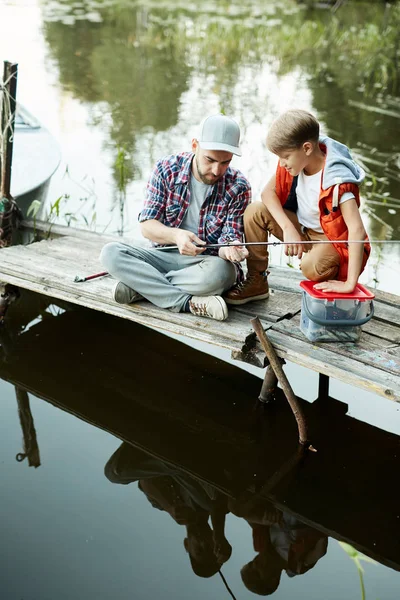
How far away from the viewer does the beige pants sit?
3.10 metres

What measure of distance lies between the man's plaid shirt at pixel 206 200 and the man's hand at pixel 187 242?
0.16 m

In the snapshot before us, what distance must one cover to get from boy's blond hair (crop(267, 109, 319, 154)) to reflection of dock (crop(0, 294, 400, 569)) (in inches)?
53.1

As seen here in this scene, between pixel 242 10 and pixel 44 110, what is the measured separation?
34.0 feet

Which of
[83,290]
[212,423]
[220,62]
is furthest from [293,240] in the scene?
[220,62]

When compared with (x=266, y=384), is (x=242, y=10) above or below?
above

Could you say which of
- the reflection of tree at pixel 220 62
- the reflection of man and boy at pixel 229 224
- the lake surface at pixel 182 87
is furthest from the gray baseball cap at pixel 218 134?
the reflection of tree at pixel 220 62

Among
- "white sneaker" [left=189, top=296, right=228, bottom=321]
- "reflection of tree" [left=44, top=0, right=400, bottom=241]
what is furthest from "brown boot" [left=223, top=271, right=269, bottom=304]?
"reflection of tree" [left=44, top=0, right=400, bottom=241]

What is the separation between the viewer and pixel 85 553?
264 centimetres

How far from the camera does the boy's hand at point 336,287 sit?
301 centimetres

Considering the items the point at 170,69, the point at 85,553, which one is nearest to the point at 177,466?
the point at 85,553

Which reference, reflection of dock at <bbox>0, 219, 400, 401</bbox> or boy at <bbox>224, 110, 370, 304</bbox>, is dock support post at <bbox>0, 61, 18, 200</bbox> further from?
boy at <bbox>224, 110, 370, 304</bbox>

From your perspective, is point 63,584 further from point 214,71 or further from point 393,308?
point 214,71

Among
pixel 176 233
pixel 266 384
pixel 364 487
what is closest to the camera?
pixel 364 487

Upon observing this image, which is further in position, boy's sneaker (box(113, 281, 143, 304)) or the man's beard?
boy's sneaker (box(113, 281, 143, 304))
